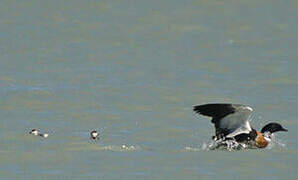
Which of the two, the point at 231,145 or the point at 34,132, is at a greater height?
the point at 34,132

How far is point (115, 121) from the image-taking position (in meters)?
15.7

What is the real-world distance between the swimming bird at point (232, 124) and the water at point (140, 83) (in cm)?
27

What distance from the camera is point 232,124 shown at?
1416 centimetres

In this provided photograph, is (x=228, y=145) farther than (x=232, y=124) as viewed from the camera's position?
No

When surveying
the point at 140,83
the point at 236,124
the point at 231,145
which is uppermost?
the point at 140,83

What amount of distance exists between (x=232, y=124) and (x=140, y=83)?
17.0 ft

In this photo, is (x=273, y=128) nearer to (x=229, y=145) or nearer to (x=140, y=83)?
(x=229, y=145)

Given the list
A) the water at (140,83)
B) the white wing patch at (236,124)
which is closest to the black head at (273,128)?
the water at (140,83)

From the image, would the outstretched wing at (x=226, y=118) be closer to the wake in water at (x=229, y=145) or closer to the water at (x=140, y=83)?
the wake in water at (x=229, y=145)

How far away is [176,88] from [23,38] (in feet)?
20.7

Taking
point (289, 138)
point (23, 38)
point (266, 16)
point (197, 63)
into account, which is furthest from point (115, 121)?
point (266, 16)

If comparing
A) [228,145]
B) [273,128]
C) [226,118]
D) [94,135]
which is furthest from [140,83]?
[228,145]

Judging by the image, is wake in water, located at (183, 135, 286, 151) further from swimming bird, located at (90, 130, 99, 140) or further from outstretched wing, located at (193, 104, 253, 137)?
swimming bird, located at (90, 130, 99, 140)

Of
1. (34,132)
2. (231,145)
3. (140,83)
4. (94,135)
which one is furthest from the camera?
(140,83)
